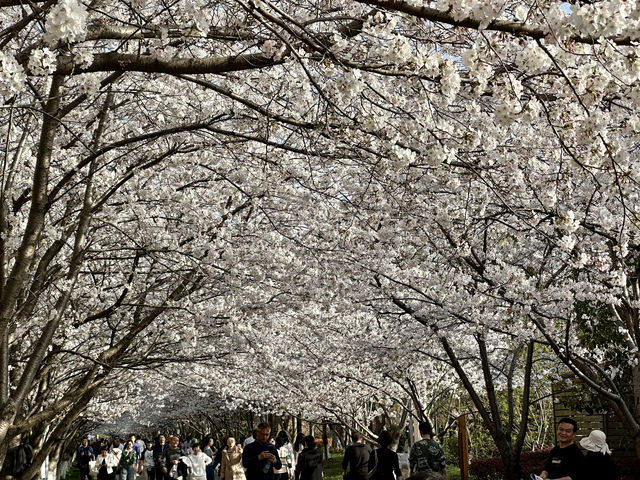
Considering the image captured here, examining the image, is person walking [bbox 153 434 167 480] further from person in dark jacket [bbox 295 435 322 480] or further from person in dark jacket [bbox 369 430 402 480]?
person in dark jacket [bbox 369 430 402 480]

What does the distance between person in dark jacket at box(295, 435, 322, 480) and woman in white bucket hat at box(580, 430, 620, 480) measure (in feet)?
22.2

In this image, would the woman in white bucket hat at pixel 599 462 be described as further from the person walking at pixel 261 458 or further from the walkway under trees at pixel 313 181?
the person walking at pixel 261 458

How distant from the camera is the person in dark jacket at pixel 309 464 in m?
13.2

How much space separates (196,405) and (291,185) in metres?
35.4

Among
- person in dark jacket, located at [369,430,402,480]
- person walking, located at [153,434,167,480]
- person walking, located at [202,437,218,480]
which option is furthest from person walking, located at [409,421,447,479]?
person walking, located at [153,434,167,480]

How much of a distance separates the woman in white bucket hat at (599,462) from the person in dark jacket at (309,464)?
6.75 metres

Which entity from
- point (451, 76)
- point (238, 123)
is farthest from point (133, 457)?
point (451, 76)

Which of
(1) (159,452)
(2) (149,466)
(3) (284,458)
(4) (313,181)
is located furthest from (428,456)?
(2) (149,466)

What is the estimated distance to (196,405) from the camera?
44.4 metres

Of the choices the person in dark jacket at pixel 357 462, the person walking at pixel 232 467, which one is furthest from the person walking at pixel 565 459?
the person walking at pixel 232 467

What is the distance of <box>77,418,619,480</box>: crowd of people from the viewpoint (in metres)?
6.95

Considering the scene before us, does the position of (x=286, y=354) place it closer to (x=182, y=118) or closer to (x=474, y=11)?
(x=182, y=118)

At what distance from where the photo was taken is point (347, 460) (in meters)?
11.8

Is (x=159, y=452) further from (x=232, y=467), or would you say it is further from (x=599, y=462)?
(x=599, y=462)
